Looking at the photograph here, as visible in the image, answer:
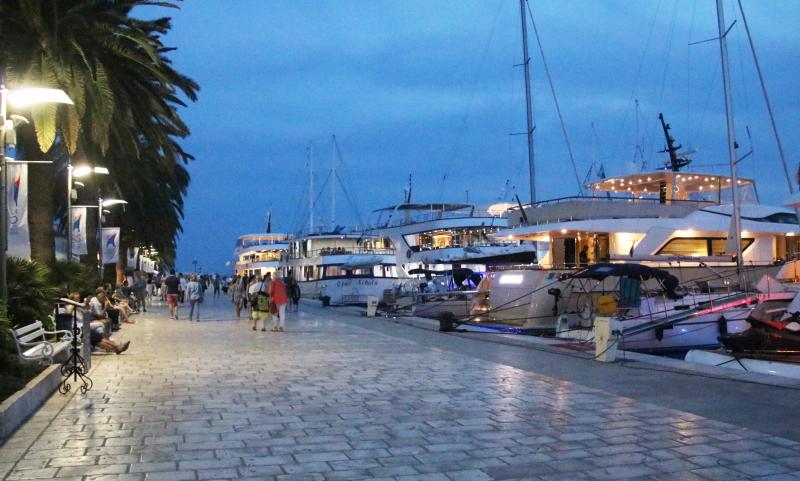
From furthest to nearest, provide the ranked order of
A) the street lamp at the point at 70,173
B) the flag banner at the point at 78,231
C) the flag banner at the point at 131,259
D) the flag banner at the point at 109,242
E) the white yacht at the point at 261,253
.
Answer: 1. the white yacht at the point at 261,253
2. the flag banner at the point at 131,259
3. the flag banner at the point at 109,242
4. the flag banner at the point at 78,231
5. the street lamp at the point at 70,173

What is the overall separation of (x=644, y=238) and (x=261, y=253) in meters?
65.2

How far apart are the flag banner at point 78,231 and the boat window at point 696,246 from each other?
1941cm

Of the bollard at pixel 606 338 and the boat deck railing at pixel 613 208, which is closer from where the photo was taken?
the bollard at pixel 606 338

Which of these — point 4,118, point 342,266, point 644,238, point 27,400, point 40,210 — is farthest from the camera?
point 342,266

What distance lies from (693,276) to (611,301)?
671cm

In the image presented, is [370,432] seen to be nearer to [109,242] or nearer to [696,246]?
[696,246]

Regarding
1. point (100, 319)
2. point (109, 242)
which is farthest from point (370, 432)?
point (109, 242)

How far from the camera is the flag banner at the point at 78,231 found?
73.6ft

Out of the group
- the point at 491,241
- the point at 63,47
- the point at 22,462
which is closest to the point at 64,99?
the point at 63,47

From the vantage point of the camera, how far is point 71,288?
19.0 m

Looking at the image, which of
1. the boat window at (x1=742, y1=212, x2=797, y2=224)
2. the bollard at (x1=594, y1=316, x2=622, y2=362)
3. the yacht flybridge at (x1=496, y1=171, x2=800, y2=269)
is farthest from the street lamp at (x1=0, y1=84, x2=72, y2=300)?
the boat window at (x1=742, y1=212, x2=797, y2=224)

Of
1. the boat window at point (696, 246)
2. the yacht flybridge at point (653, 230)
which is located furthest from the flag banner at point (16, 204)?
the boat window at point (696, 246)

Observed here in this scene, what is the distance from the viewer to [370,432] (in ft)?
25.2

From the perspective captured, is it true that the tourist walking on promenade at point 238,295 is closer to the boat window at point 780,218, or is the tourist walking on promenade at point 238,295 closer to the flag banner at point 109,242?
the flag banner at point 109,242
